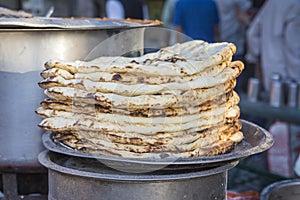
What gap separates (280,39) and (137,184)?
4.31m

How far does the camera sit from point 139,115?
190cm

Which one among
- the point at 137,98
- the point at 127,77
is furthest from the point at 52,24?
the point at 137,98

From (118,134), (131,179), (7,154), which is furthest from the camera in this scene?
(7,154)

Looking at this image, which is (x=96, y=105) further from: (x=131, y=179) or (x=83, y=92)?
(x=131, y=179)

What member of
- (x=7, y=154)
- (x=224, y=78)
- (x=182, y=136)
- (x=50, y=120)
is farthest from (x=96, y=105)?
(x=7, y=154)

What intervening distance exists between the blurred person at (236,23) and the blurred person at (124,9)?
4.09 ft

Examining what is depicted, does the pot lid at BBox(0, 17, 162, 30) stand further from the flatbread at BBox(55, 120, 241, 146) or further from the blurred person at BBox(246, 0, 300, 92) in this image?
the blurred person at BBox(246, 0, 300, 92)

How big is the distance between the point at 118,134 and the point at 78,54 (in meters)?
0.68

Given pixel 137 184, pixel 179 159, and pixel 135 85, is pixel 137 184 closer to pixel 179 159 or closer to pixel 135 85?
pixel 179 159

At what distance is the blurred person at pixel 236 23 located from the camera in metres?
7.50

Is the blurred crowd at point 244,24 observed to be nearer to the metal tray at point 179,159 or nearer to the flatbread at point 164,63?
the flatbread at point 164,63

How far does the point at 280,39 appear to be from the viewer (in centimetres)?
577

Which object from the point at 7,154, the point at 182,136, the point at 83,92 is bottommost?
the point at 7,154

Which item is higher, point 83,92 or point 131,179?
point 83,92
